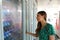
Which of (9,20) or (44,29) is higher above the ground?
(9,20)

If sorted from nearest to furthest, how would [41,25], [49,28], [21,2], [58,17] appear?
[49,28] → [41,25] → [21,2] → [58,17]

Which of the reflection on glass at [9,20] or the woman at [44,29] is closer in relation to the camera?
the reflection on glass at [9,20]

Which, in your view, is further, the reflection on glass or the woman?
the woman

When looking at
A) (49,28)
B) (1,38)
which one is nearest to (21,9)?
(49,28)

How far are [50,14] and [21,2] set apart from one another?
13.0 ft

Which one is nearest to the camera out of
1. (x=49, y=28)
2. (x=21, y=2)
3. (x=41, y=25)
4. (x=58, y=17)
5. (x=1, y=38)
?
(x=1, y=38)

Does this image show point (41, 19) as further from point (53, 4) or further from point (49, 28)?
point (53, 4)

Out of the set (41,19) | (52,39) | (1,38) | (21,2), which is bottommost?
(52,39)

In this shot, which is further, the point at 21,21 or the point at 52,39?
the point at 21,21

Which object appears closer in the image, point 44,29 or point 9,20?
point 9,20

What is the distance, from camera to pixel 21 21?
2707 mm

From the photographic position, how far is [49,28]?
220 cm

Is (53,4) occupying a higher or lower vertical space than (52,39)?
higher

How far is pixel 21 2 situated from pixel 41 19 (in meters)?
0.57
